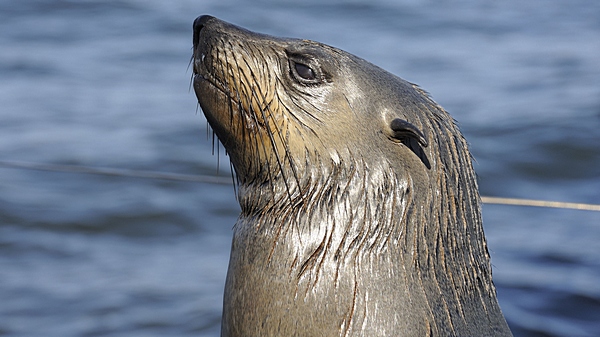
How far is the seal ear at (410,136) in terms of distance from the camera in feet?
11.1

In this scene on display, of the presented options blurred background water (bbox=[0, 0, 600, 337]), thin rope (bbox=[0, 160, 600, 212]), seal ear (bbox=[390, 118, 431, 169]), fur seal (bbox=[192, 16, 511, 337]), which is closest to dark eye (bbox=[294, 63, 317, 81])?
fur seal (bbox=[192, 16, 511, 337])

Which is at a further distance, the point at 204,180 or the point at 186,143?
the point at 186,143

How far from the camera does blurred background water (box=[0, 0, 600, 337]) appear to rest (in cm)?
616

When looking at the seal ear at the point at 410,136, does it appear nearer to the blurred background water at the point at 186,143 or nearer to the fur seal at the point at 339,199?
the fur seal at the point at 339,199

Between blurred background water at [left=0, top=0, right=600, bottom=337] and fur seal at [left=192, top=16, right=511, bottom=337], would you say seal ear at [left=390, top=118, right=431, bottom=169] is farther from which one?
blurred background water at [left=0, top=0, right=600, bottom=337]

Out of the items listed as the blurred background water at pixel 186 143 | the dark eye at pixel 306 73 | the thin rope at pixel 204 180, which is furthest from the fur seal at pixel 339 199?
the blurred background water at pixel 186 143

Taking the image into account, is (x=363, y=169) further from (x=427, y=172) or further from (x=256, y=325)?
(x=256, y=325)

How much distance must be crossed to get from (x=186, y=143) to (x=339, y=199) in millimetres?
5550

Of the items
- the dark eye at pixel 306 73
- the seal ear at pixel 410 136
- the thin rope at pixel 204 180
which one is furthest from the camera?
the thin rope at pixel 204 180

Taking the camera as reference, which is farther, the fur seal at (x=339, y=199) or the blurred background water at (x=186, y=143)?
the blurred background water at (x=186, y=143)

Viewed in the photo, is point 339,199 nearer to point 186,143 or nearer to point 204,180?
point 204,180

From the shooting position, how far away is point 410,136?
3.41 m

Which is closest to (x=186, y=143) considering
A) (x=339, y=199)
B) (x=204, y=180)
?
(x=204, y=180)

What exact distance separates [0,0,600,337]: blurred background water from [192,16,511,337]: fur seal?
2306mm
